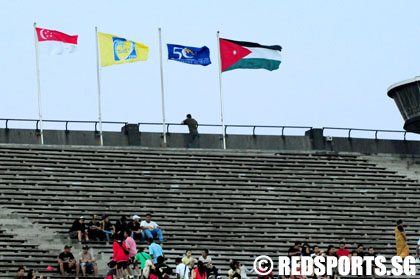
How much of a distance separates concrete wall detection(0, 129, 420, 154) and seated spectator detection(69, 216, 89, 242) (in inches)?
356

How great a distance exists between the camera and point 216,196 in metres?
47.8

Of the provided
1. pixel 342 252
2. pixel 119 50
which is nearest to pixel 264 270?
pixel 342 252

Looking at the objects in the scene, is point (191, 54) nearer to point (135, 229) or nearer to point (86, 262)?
point (135, 229)

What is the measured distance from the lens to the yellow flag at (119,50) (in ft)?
174

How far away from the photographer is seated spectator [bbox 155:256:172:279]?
37.3 metres

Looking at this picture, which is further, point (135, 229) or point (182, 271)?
point (135, 229)

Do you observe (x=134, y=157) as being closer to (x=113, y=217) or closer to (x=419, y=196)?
(x=113, y=217)

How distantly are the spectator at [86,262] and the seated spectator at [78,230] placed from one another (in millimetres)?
2363

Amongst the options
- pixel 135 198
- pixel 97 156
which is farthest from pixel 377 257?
pixel 97 156

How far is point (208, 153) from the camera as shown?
2021 inches

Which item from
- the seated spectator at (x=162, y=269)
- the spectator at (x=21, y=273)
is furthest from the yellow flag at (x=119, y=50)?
the spectator at (x=21, y=273)

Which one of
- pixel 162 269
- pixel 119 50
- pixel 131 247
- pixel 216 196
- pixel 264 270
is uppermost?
pixel 119 50

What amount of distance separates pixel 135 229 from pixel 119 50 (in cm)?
1305

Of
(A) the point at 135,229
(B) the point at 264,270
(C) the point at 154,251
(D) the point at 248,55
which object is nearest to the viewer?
(C) the point at 154,251
